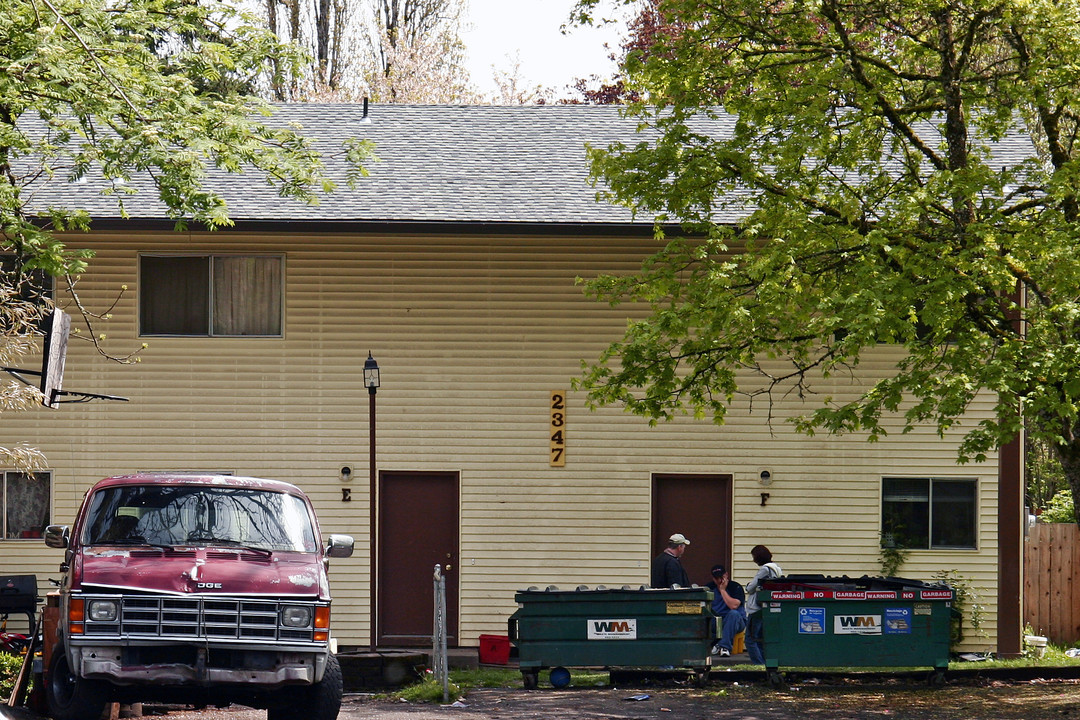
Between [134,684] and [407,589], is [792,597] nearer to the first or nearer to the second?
[407,589]

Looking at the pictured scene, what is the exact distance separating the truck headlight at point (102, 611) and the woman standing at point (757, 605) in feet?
23.4

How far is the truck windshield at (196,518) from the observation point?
377 inches

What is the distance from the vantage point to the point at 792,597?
512 inches

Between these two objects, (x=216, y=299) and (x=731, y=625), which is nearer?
(x=731, y=625)

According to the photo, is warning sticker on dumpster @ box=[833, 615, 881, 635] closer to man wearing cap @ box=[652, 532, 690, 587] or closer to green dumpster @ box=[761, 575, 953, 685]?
green dumpster @ box=[761, 575, 953, 685]

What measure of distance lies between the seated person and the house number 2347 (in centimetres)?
273

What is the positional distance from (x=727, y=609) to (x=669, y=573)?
128 centimetres

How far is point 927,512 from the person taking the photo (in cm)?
1648

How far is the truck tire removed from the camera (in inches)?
372

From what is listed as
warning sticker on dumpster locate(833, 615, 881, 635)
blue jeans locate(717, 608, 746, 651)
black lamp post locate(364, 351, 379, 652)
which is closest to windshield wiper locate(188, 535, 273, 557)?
black lamp post locate(364, 351, 379, 652)

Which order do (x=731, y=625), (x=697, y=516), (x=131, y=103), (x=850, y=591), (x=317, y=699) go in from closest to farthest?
1. (x=317, y=699)
2. (x=131, y=103)
3. (x=850, y=591)
4. (x=731, y=625)
5. (x=697, y=516)

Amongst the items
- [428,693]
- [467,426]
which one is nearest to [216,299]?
[467,426]

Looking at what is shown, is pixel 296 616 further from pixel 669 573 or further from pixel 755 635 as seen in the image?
pixel 755 635

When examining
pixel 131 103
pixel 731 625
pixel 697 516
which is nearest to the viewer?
pixel 131 103
